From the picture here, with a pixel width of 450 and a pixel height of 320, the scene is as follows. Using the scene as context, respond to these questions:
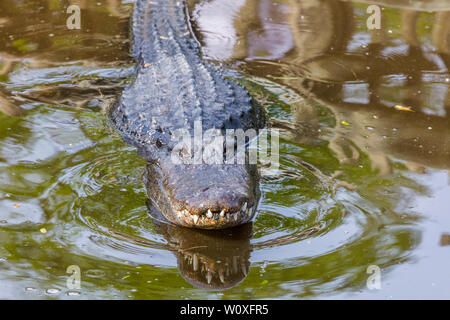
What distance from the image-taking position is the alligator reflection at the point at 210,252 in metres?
3.50

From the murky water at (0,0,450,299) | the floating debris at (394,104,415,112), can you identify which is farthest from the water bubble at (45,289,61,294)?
the floating debris at (394,104,415,112)

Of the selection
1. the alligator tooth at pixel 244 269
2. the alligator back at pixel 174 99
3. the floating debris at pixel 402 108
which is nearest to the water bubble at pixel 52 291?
the alligator tooth at pixel 244 269

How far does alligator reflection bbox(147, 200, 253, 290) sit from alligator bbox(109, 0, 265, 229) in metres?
0.08

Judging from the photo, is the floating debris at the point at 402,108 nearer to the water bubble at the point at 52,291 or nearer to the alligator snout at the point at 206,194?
the alligator snout at the point at 206,194

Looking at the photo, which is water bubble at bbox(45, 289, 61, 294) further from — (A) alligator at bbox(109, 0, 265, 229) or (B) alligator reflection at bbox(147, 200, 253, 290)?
(A) alligator at bbox(109, 0, 265, 229)

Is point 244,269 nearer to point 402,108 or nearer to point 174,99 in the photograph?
point 174,99

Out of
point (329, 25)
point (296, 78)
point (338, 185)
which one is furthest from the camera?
point (329, 25)

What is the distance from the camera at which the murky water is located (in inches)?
138

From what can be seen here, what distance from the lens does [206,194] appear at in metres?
3.82

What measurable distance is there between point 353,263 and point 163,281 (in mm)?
1137
